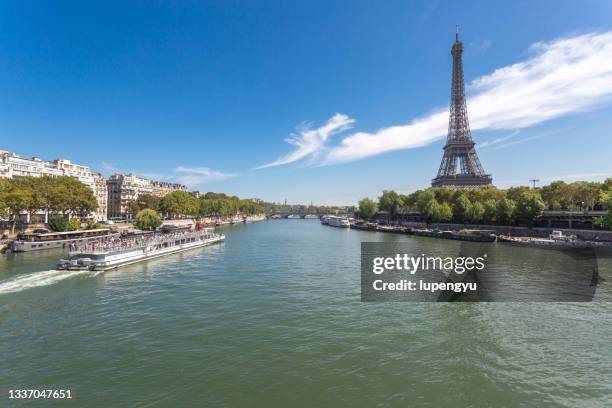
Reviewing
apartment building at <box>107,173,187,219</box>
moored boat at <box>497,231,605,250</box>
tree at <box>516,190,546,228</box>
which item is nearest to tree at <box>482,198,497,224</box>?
tree at <box>516,190,546,228</box>

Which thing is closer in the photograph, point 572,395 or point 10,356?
point 572,395

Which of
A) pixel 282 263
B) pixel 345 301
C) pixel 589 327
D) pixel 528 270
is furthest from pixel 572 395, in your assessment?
pixel 282 263

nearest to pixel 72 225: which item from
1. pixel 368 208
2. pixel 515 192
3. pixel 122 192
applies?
pixel 122 192

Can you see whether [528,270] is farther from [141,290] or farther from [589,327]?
[141,290]

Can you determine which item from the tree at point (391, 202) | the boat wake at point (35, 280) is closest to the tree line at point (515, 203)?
the tree at point (391, 202)

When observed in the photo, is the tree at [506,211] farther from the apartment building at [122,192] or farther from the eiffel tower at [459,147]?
the apartment building at [122,192]

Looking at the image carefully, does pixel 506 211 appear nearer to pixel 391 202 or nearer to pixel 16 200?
pixel 391 202
